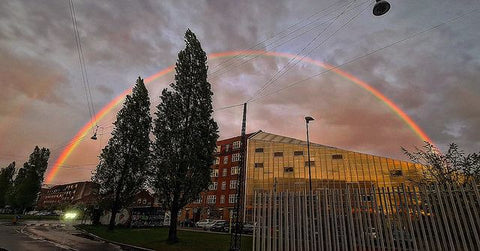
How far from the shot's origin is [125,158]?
35156mm

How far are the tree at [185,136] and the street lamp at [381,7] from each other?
16376 mm

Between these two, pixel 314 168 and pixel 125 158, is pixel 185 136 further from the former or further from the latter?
pixel 314 168

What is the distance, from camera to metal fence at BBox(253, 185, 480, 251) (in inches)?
305

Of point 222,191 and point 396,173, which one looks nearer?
point 396,173

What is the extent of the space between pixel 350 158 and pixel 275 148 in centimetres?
1580

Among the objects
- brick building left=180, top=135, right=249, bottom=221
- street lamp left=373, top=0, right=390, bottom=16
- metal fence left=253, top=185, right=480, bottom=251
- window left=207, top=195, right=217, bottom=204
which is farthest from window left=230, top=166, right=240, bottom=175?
street lamp left=373, top=0, right=390, bottom=16

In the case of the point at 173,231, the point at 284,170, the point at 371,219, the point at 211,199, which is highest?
the point at 284,170

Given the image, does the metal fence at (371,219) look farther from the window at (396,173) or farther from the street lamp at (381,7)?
the window at (396,173)

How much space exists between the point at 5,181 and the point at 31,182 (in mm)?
27158

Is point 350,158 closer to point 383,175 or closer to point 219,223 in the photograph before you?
point 383,175

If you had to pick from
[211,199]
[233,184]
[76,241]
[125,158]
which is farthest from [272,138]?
[76,241]

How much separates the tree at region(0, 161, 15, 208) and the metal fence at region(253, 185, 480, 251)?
3507 inches

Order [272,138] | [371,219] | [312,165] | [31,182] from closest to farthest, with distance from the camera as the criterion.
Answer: [371,219] < [312,165] < [31,182] < [272,138]

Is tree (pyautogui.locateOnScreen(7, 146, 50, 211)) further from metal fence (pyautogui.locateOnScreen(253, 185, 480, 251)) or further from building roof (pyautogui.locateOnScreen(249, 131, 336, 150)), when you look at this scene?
metal fence (pyautogui.locateOnScreen(253, 185, 480, 251))
